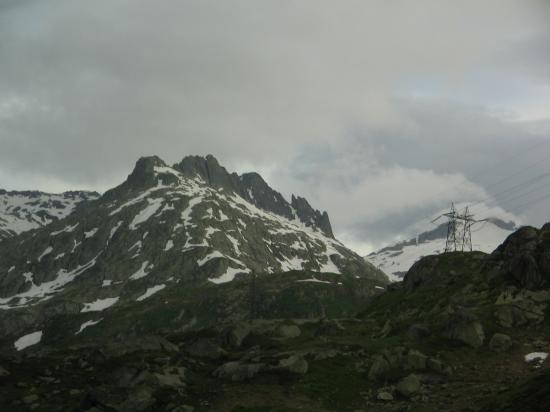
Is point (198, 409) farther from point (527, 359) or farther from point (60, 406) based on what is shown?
point (527, 359)

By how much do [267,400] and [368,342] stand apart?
23584mm

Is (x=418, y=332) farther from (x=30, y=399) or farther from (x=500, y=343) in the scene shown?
(x=30, y=399)

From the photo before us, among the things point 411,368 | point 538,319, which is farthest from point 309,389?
point 538,319

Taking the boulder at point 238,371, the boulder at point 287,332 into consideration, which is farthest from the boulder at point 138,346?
the boulder at point 238,371

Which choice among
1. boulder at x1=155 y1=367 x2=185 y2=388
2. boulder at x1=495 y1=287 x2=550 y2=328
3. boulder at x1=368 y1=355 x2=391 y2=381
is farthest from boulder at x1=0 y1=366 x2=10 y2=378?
boulder at x1=495 y1=287 x2=550 y2=328

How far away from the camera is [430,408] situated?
41.7 meters

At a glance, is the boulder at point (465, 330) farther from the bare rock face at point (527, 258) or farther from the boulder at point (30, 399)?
the boulder at point (30, 399)

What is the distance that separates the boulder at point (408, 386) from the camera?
4631 cm

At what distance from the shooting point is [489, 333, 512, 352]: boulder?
180ft

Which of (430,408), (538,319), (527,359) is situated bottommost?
(430,408)

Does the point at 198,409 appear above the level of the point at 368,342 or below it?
below

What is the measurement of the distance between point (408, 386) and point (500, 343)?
13.8 m

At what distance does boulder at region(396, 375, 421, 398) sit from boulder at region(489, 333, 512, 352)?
11549 millimetres

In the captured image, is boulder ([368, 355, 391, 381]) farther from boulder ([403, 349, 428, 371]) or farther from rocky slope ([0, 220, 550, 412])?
boulder ([403, 349, 428, 371])
